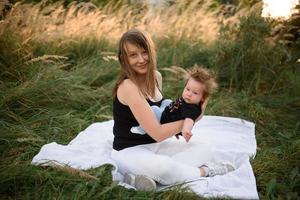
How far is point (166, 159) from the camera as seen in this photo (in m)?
2.58

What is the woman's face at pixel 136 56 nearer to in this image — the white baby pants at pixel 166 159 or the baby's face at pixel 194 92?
the baby's face at pixel 194 92

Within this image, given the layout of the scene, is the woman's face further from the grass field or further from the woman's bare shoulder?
the grass field

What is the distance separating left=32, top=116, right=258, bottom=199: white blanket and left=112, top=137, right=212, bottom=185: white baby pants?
80mm

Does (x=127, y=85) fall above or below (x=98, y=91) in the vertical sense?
above

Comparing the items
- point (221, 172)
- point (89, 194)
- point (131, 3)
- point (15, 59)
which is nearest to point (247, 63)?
point (221, 172)

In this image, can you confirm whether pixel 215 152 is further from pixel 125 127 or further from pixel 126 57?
pixel 126 57

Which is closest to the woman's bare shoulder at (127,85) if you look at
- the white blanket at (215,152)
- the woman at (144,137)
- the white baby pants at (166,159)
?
the woman at (144,137)

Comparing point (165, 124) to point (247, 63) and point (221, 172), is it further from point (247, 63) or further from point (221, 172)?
point (247, 63)

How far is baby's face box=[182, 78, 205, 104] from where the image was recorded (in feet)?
8.39

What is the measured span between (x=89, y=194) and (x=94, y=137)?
3.13 ft

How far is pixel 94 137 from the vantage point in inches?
130

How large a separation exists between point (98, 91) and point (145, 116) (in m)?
1.81

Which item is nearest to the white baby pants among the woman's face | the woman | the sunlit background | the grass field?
the woman

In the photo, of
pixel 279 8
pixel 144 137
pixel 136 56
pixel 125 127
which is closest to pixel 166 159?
pixel 144 137
